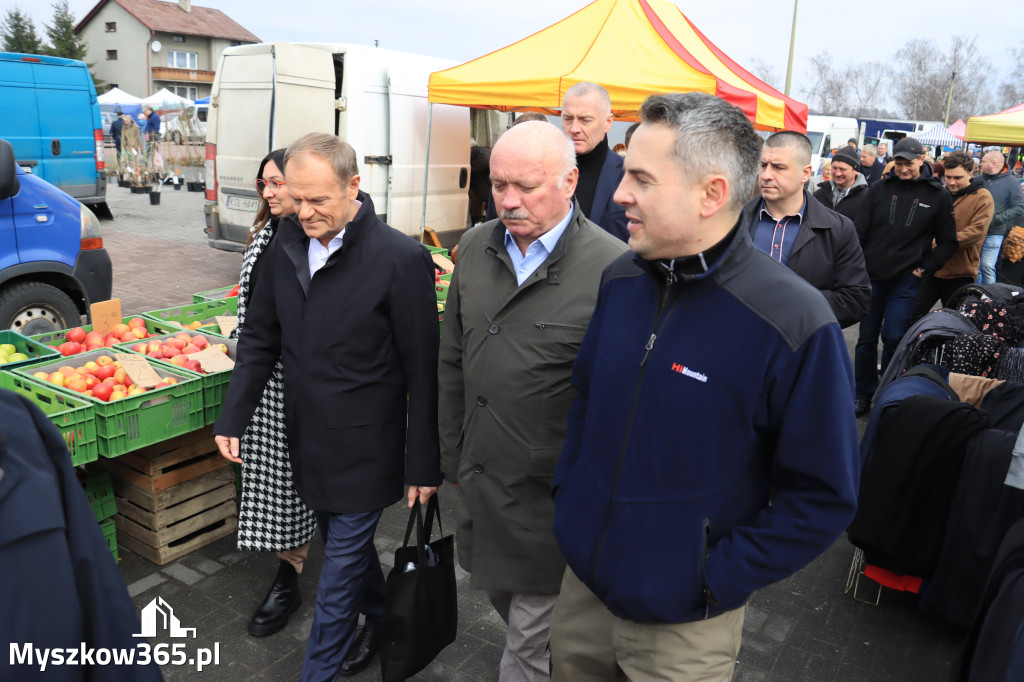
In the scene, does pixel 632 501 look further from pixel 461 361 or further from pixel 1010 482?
pixel 1010 482

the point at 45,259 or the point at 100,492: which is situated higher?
the point at 45,259

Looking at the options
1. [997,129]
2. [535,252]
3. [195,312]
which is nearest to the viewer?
[535,252]

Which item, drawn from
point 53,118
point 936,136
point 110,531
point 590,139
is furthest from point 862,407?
point 936,136

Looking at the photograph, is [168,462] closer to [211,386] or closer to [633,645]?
[211,386]

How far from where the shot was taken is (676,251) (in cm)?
180

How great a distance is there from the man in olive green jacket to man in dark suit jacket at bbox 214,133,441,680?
27 centimetres

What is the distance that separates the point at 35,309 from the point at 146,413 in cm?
312

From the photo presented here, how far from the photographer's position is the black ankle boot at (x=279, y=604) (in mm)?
3408

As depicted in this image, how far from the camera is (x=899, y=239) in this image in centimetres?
647

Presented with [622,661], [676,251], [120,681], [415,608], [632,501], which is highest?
[676,251]

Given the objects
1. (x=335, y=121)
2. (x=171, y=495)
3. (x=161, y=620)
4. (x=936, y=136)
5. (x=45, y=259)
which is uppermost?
(x=936, y=136)

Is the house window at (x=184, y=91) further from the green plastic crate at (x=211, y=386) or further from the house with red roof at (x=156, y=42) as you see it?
the green plastic crate at (x=211, y=386)

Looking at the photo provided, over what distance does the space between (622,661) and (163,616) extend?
96.5 inches

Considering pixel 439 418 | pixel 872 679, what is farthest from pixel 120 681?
pixel 872 679
